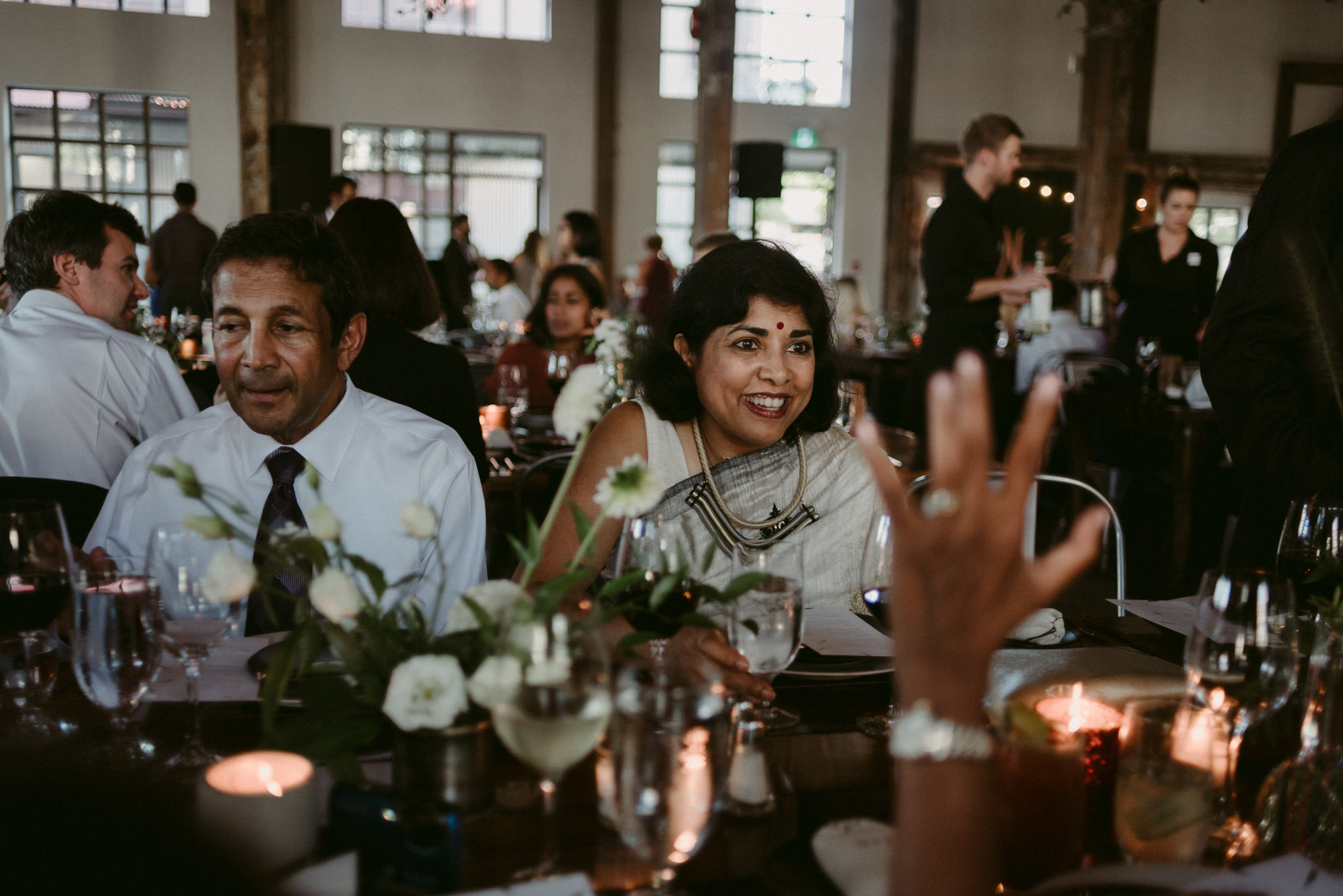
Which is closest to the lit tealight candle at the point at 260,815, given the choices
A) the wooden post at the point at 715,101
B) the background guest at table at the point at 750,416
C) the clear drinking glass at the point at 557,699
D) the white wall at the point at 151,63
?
the clear drinking glass at the point at 557,699

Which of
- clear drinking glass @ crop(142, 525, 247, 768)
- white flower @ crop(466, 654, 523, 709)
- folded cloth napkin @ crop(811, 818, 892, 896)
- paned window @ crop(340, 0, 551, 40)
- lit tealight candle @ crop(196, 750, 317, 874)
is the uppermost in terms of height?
paned window @ crop(340, 0, 551, 40)

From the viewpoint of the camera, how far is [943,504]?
0.65m

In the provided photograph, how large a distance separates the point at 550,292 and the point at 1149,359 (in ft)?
8.64

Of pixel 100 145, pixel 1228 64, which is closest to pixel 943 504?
pixel 100 145

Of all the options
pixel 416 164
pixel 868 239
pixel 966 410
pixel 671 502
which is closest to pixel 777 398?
pixel 671 502

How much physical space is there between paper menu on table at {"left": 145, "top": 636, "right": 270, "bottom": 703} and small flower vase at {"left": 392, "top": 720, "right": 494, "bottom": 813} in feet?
1.37

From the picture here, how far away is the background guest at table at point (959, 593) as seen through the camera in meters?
0.64

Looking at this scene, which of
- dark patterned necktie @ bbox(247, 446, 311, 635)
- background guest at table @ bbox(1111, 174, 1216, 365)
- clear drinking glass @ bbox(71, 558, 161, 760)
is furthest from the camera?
background guest at table @ bbox(1111, 174, 1216, 365)

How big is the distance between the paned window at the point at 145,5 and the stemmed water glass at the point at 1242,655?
1127 centimetres

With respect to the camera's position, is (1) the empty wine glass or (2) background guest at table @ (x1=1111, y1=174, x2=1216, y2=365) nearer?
(1) the empty wine glass

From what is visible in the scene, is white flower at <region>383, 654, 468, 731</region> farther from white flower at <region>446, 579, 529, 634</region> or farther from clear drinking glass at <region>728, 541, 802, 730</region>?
clear drinking glass at <region>728, 541, 802, 730</region>

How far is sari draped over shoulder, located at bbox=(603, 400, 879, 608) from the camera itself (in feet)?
6.22

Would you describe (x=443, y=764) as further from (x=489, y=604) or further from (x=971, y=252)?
(x=971, y=252)

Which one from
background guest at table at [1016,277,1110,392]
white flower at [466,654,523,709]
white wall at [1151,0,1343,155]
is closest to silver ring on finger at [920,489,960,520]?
white flower at [466,654,523,709]
